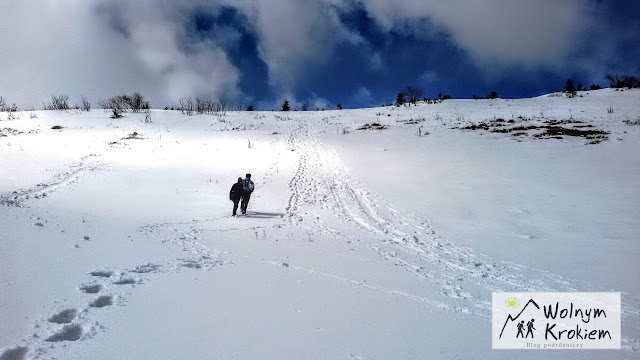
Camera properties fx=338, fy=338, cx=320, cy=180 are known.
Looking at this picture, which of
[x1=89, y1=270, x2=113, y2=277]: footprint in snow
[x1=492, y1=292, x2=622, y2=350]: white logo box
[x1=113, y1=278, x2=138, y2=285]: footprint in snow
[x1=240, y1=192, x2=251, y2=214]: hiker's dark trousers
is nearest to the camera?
[x1=492, y1=292, x2=622, y2=350]: white logo box

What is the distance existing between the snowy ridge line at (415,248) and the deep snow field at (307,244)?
5 centimetres

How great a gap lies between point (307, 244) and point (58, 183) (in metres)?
11.3

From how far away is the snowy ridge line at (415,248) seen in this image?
5.85 meters

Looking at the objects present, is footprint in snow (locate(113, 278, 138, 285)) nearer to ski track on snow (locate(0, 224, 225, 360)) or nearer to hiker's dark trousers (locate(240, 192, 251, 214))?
ski track on snow (locate(0, 224, 225, 360))

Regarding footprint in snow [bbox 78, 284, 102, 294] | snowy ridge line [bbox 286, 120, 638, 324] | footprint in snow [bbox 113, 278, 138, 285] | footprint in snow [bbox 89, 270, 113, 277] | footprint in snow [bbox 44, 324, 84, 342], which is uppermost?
snowy ridge line [bbox 286, 120, 638, 324]

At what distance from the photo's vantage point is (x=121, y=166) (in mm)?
16938

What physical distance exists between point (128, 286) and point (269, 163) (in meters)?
13.8

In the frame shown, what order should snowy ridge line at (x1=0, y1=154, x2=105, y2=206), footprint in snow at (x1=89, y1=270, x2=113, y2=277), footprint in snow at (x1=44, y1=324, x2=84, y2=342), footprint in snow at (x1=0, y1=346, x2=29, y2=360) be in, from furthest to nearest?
snowy ridge line at (x1=0, y1=154, x2=105, y2=206)
footprint in snow at (x1=89, y1=270, x2=113, y2=277)
footprint in snow at (x1=44, y1=324, x2=84, y2=342)
footprint in snow at (x1=0, y1=346, x2=29, y2=360)

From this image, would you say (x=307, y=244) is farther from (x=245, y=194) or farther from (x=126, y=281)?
(x=245, y=194)

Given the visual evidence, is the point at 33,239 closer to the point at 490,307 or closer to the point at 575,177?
the point at 490,307

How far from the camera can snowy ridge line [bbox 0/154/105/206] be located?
10.2 m

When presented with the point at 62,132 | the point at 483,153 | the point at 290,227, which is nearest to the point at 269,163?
the point at 290,227

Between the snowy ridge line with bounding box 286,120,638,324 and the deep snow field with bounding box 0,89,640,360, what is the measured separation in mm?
51

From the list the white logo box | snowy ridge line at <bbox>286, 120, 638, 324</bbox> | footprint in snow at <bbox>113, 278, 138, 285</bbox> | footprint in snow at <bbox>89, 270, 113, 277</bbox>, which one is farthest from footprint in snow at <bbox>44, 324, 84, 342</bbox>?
snowy ridge line at <bbox>286, 120, 638, 324</bbox>
